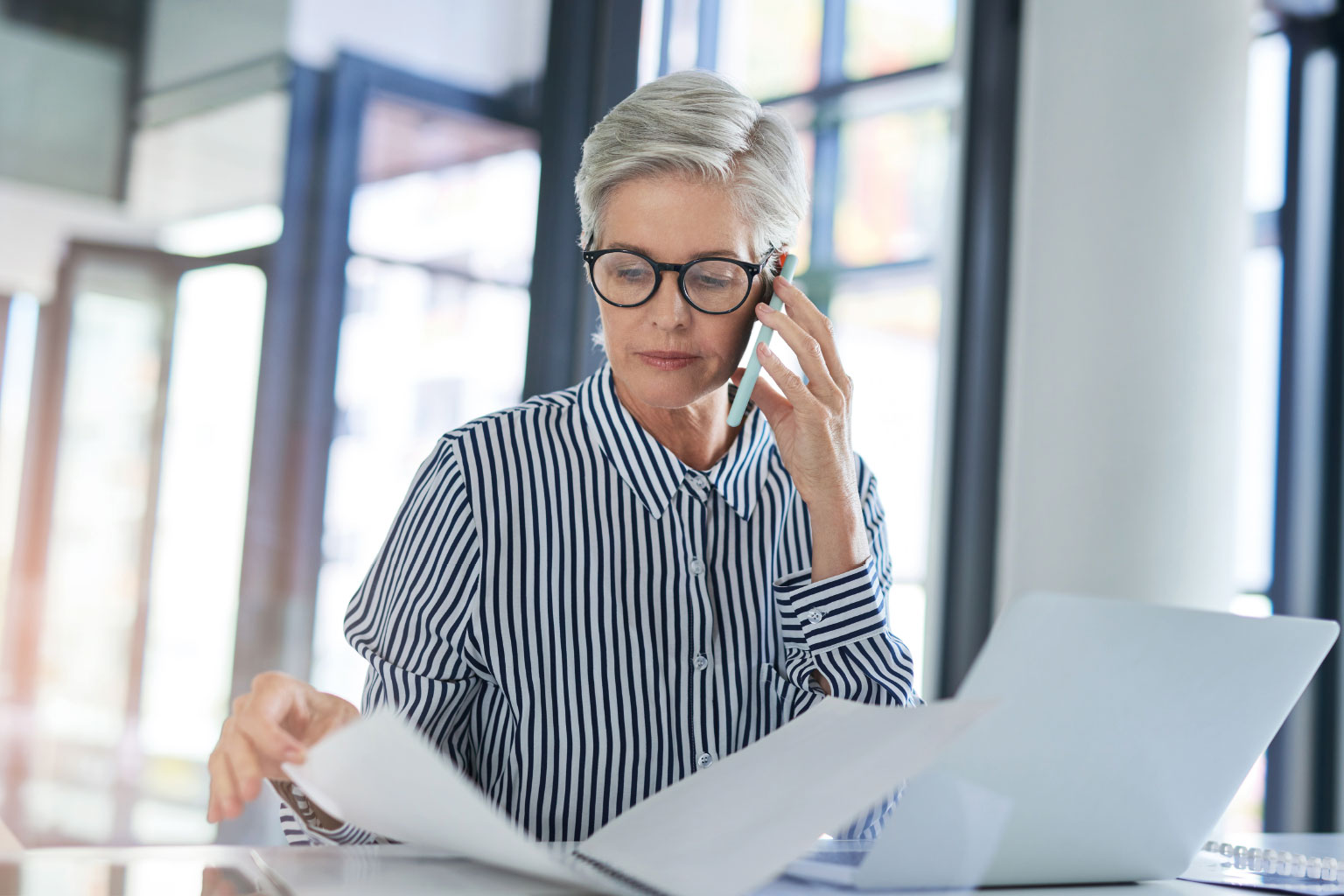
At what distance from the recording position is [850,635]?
3.39 ft

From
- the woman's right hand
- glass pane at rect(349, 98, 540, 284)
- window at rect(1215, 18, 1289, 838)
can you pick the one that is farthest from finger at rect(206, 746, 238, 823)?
window at rect(1215, 18, 1289, 838)

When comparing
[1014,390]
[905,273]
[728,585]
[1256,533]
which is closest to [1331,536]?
[1256,533]

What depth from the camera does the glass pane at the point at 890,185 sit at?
3615 millimetres

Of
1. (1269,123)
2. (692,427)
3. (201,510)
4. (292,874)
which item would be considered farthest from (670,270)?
(1269,123)

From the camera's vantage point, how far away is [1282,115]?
3.30 metres

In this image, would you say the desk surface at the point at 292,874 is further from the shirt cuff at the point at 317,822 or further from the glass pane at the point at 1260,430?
the glass pane at the point at 1260,430

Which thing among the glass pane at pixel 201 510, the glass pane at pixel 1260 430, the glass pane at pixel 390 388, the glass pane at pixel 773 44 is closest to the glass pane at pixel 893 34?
the glass pane at pixel 773 44

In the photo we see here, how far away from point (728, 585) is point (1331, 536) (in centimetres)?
264

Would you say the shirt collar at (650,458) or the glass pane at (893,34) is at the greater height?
the glass pane at (893,34)

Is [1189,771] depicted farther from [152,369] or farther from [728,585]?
[152,369]

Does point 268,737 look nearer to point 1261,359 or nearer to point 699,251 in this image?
point 699,251

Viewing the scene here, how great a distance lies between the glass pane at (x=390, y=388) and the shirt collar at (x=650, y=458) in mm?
1158

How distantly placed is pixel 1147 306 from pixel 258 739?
240 centimetres

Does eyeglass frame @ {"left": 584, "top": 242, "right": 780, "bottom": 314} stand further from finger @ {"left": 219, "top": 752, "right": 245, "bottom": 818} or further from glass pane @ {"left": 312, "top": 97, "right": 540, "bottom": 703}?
glass pane @ {"left": 312, "top": 97, "right": 540, "bottom": 703}
